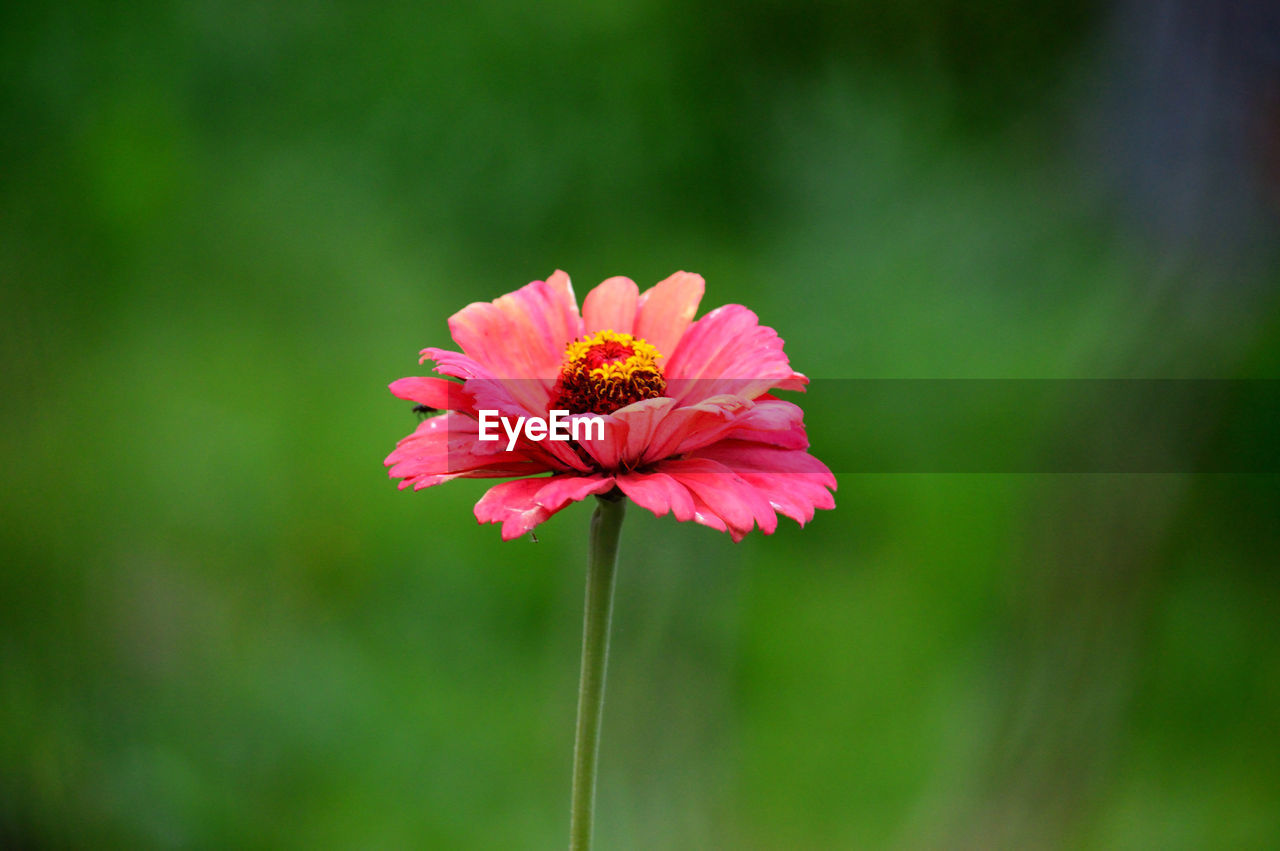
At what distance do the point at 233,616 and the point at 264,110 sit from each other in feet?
2.18

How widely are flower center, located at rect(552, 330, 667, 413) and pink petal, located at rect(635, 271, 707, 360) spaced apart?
0.7 inches

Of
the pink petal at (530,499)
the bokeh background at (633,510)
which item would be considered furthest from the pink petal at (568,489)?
the bokeh background at (633,510)

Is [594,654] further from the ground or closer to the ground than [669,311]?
closer to the ground

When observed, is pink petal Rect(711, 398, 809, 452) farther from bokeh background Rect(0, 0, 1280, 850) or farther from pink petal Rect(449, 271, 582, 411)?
bokeh background Rect(0, 0, 1280, 850)

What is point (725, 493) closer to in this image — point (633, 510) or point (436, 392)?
point (436, 392)

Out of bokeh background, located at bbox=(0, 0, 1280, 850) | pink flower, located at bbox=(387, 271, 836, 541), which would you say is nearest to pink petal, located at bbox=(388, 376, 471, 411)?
pink flower, located at bbox=(387, 271, 836, 541)

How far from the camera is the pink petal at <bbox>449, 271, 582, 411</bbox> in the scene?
349mm

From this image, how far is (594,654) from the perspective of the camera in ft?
1.03

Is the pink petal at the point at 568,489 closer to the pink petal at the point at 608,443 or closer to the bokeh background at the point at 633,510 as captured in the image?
the pink petal at the point at 608,443

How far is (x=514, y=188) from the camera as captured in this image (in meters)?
1.29

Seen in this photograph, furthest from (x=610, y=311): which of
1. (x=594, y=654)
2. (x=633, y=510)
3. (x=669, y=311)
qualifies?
(x=633, y=510)

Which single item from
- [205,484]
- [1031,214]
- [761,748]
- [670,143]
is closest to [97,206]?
[205,484]

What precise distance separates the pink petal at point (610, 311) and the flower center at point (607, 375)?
0.07 ft

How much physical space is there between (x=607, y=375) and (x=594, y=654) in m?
Answer: 0.09
